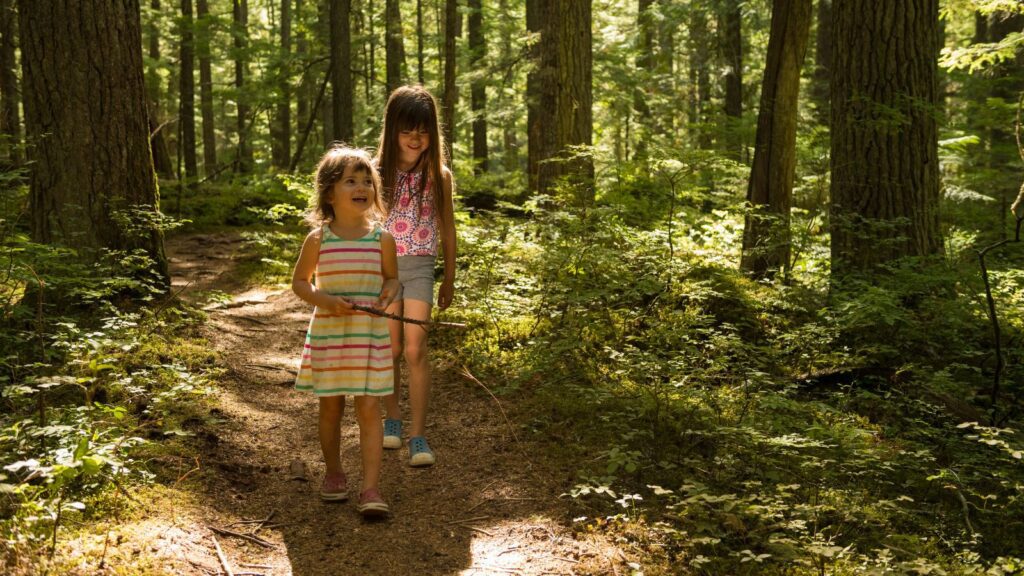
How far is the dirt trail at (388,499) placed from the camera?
351 cm

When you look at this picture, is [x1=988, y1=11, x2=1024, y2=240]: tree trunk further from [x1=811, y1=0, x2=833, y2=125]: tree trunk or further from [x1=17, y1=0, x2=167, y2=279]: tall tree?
[x1=17, y1=0, x2=167, y2=279]: tall tree

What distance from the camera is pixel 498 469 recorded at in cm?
470

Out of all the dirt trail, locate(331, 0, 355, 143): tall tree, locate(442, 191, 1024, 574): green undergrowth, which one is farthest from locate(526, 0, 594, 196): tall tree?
locate(331, 0, 355, 143): tall tree

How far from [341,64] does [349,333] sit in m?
11.6

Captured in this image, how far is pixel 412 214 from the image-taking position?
4.81 m

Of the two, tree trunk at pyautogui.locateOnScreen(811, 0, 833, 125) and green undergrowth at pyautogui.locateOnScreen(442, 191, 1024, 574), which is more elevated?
tree trunk at pyautogui.locateOnScreen(811, 0, 833, 125)

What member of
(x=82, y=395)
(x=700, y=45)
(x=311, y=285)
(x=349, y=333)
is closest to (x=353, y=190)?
(x=311, y=285)

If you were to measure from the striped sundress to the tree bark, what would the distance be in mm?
10595

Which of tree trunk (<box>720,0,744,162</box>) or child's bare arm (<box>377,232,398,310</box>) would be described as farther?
tree trunk (<box>720,0,744,162</box>)

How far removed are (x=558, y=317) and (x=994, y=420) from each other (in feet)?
11.3

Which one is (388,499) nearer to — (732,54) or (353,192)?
(353,192)

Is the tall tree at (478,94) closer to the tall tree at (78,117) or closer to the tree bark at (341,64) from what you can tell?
the tree bark at (341,64)

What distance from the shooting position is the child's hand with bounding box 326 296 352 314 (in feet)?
12.3

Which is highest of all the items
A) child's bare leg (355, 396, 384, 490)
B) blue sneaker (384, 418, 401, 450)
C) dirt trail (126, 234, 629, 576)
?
child's bare leg (355, 396, 384, 490)
